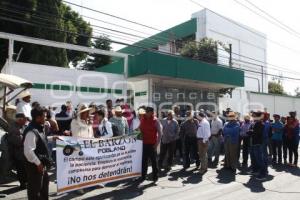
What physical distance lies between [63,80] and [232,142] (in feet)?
27.5

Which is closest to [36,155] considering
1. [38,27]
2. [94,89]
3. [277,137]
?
[277,137]

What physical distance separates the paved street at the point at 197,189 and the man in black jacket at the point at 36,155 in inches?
72.1

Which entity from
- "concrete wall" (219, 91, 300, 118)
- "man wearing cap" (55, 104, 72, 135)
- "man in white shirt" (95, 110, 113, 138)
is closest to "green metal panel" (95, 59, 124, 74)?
"man wearing cap" (55, 104, 72, 135)

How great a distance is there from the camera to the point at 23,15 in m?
26.7

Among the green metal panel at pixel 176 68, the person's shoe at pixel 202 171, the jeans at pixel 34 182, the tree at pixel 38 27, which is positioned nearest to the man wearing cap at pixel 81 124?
the jeans at pixel 34 182

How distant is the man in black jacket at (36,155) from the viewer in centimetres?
576

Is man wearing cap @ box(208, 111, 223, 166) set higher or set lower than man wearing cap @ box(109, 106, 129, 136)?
lower

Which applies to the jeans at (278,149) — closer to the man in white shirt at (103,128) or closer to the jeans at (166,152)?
the jeans at (166,152)

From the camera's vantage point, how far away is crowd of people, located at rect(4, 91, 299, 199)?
19.5 ft

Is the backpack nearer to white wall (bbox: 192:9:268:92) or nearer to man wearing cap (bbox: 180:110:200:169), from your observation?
man wearing cap (bbox: 180:110:200:169)

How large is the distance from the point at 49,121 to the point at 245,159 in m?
6.91

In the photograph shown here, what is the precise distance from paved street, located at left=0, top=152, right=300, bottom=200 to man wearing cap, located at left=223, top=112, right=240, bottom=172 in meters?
0.64

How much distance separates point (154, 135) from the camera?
945 cm

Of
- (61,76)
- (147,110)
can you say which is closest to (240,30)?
(61,76)
